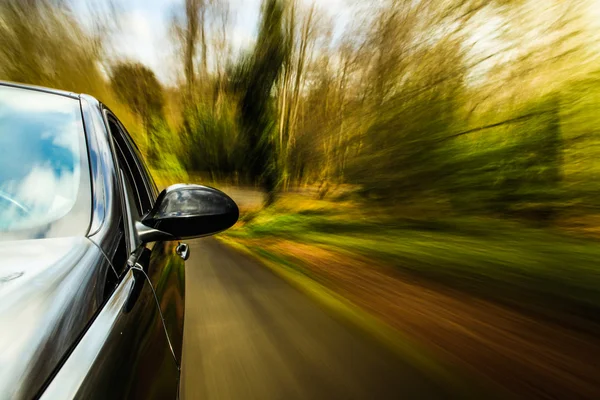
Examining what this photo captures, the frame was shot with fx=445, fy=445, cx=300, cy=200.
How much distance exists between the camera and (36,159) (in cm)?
143

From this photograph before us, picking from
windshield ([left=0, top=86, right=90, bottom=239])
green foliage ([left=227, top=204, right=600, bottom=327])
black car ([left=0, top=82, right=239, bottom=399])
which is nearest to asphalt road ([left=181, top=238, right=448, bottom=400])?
black car ([left=0, top=82, right=239, bottom=399])

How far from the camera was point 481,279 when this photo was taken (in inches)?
223

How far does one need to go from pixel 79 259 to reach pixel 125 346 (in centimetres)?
24

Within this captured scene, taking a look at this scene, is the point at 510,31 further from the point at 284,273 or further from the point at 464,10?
the point at 284,273

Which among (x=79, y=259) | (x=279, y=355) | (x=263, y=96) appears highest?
(x=263, y=96)

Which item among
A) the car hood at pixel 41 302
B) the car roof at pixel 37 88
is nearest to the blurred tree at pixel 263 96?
the car roof at pixel 37 88

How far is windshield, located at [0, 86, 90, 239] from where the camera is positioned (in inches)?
49.9

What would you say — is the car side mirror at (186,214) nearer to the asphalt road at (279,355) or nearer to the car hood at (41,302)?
the car hood at (41,302)

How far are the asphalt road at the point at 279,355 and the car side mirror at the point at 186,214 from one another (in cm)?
140

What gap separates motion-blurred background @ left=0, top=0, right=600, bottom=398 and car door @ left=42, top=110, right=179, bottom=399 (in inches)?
98.6

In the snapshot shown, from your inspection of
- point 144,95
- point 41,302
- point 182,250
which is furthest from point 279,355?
point 144,95

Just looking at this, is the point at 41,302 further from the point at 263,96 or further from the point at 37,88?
the point at 263,96

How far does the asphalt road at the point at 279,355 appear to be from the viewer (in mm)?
2773

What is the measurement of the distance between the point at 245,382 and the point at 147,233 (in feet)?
5.41
